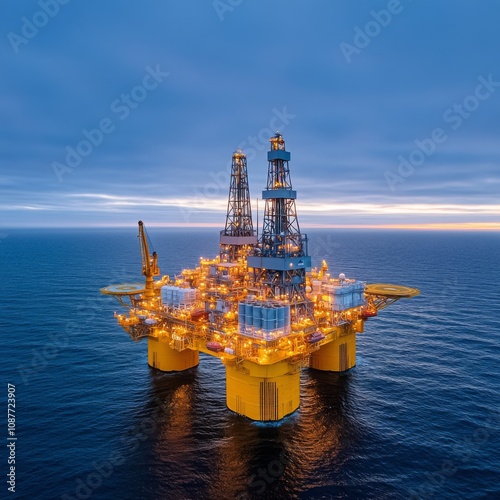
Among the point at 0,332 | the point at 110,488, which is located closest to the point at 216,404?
the point at 110,488

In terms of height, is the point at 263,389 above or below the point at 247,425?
above

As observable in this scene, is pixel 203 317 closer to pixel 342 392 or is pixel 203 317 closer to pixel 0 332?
pixel 342 392

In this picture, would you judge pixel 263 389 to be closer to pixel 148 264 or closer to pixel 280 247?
pixel 280 247

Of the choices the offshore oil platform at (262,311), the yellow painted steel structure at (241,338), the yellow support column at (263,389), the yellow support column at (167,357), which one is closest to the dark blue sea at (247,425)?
the yellow support column at (263,389)

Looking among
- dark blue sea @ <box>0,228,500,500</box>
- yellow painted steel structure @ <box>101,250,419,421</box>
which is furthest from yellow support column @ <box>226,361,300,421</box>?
dark blue sea @ <box>0,228,500,500</box>

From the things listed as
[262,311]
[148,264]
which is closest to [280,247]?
[262,311]

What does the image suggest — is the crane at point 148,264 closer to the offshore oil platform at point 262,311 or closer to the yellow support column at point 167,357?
the offshore oil platform at point 262,311
